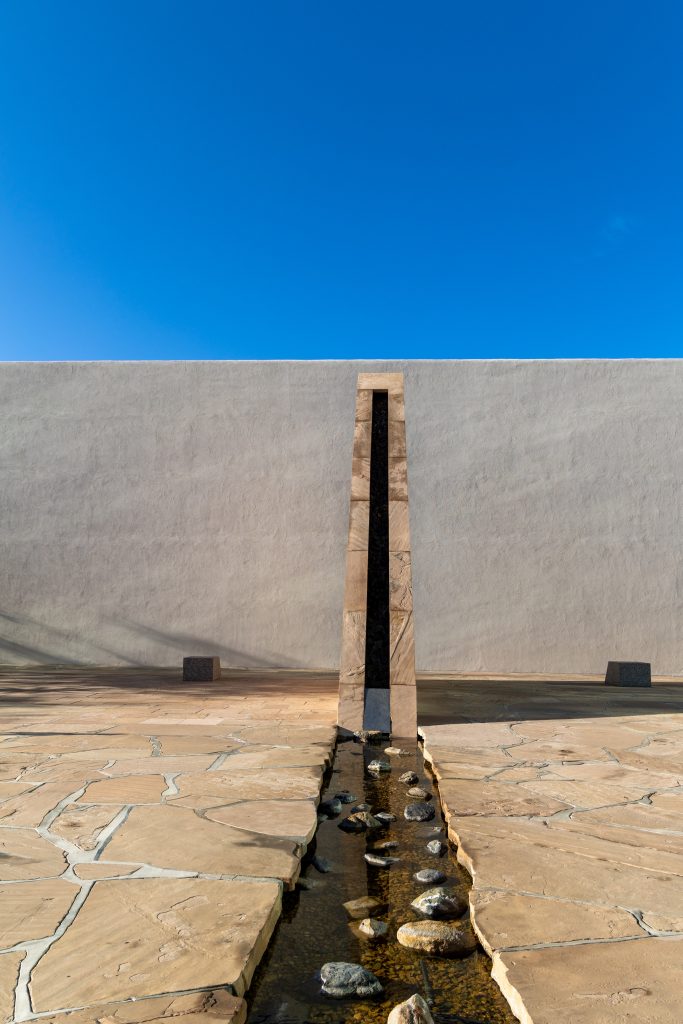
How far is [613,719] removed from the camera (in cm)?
432

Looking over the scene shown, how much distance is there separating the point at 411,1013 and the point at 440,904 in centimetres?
49

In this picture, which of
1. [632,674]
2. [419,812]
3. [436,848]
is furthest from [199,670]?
[436,848]

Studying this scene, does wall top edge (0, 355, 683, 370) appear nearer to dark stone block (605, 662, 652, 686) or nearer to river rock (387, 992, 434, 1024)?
dark stone block (605, 662, 652, 686)

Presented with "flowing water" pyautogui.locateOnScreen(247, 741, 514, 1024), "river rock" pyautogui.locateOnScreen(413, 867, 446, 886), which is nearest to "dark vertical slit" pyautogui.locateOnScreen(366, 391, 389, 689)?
"flowing water" pyautogui.locateOnScreen(247, 741, 514, 1024)

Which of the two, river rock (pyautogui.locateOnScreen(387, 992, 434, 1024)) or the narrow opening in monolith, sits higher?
the narrow opening in monolith

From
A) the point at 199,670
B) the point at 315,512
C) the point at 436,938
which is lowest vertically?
the point at 199,670

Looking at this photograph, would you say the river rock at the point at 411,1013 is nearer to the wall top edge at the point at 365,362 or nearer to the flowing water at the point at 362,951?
the flowing water at the point at 362,951

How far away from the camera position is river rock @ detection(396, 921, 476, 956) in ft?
Result: 4.52

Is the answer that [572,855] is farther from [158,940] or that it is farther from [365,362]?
[365,362]

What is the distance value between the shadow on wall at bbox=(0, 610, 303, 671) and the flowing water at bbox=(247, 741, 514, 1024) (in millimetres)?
5808

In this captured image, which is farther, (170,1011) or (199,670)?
(199,670)

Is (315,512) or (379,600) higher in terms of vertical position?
(315,512)

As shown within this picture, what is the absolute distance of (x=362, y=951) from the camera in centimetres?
138

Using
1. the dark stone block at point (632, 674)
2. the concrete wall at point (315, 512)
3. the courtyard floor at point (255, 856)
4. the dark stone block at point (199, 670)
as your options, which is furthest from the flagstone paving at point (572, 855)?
the concrete wall at point (315, 512)
